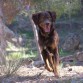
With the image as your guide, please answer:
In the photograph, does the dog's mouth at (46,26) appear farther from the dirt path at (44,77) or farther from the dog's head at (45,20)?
the dirt path at (44,77)

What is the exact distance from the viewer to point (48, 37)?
6.84 meters

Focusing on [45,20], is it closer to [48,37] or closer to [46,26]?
[46,26]

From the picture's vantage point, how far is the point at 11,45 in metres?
20.6

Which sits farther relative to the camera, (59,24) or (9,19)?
(59,24)

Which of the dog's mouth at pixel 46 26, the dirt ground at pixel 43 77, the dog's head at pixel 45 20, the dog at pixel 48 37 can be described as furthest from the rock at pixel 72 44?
the dog's mouth at pixel 46 26

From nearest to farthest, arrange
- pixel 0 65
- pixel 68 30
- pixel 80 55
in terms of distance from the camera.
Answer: pixel 0 65 → pixel 80 55 → pixel 68 30

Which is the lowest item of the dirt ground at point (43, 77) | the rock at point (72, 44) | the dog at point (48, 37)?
the rock at point (72, 44)

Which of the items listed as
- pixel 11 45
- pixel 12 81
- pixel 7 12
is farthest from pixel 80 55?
pixel 11 45

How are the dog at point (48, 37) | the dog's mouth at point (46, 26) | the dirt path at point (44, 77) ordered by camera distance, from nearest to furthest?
the dirt path at point (44, 77) < the dog's mouth at point (46, 26) < the dog at point (48, 37)

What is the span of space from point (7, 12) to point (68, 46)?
6.75m

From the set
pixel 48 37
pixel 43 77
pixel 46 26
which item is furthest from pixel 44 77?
pixel 46 26

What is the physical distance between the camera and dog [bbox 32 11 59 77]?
668 centimetres

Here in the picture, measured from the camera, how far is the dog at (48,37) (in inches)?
263

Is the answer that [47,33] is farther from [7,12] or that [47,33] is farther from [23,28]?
[23,28]
